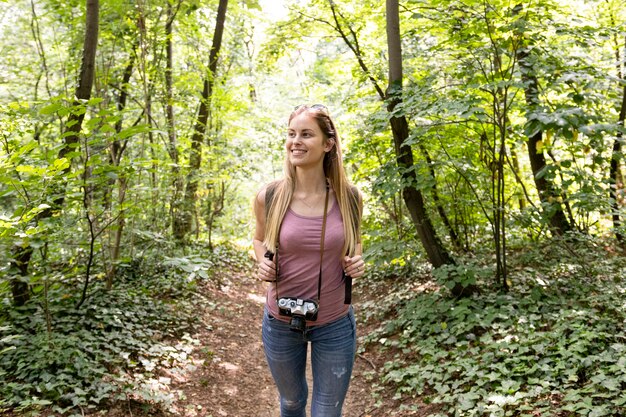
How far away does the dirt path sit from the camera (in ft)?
15.5

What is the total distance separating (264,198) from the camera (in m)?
2.76

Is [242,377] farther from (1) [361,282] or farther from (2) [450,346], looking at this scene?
(1) [361,282]

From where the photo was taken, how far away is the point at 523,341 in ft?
14.5

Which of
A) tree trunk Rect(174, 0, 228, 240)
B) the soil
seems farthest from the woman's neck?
tree trunk Rect(174, 0, 228, 240)

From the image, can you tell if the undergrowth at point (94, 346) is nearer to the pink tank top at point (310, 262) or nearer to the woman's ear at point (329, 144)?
the pink tank top at point (310, 262)

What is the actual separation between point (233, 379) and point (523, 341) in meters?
3.28

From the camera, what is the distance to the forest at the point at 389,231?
4.03m

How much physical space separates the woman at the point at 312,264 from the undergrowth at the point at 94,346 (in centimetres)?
177

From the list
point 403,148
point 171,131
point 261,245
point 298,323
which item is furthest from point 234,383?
point 171,131

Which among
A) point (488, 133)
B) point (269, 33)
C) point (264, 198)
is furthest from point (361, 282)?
point (264, 198)

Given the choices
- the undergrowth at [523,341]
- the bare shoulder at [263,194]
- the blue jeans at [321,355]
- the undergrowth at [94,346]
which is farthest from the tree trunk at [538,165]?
the undergrowth at [94,346]

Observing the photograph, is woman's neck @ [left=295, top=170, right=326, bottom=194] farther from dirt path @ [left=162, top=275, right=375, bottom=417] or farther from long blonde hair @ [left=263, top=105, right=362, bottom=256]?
dirt path @ [left=162, top=275, right=375, bottom=417]

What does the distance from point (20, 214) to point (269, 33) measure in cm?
567

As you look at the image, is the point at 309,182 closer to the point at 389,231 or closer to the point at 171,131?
the point at 389,231
